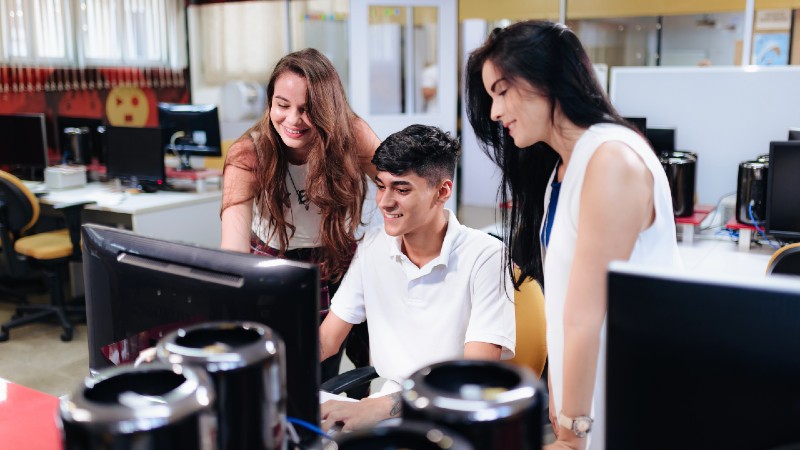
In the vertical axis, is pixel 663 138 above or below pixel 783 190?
above

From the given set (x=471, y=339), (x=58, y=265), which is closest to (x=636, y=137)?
(x=471, y=339)

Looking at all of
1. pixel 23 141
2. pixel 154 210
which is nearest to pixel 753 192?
pixel 154 210

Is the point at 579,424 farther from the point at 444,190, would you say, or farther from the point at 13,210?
the point at 13,210

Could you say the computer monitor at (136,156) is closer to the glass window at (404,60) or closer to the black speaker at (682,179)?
the glass window at (404,60)

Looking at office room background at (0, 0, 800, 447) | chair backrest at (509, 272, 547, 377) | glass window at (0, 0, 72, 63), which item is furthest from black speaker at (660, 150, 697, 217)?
glass window at (0, 0, 72, 63)

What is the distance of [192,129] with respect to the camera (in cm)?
501

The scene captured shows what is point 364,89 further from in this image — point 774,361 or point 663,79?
point 774,361

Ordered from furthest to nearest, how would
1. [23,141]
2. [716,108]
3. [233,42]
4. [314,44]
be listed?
1. [233,42]
2. [314,44]
3. [23,141]
4. [716,108]

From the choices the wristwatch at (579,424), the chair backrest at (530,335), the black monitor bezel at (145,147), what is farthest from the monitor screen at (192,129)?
the wristwatch at (579,424)

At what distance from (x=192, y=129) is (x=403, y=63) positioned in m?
2.16

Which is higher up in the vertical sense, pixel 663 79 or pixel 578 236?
pixel 663 79

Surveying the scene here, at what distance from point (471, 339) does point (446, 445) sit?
1.09 meters

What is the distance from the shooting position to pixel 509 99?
121 centimetres

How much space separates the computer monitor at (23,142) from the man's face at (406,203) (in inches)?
161
